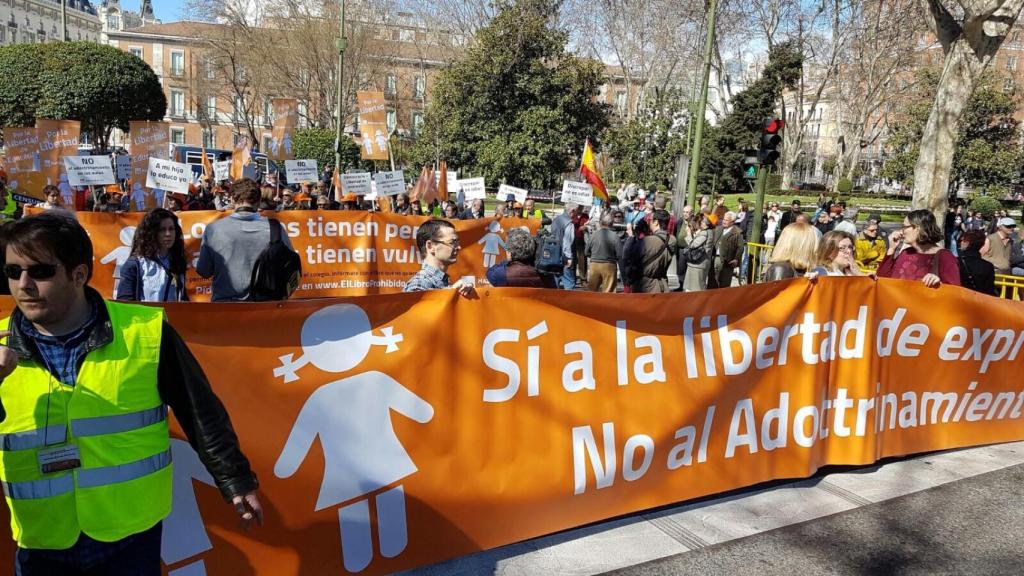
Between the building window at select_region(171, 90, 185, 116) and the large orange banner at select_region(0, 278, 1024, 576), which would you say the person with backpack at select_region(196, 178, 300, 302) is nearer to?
the large orange banner at select_region(0, 278, 1024, 576)

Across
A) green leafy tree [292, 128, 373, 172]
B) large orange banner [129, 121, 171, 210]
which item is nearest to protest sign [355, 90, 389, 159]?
large orange banner [129, 121, 171, 210]

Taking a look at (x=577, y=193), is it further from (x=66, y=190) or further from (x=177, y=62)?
(x=177, y=62)

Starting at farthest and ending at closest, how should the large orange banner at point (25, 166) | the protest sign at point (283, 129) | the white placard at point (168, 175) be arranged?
the protest sign at point (283, 129) → the large orange banner at point (25, 166) → the white placard at point (168, 175)

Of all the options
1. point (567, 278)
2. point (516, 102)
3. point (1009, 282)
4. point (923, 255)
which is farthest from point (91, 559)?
A: point (516, 102)

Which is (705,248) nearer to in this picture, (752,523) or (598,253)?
(598,253)

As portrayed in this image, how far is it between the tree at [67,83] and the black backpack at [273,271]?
32426mm

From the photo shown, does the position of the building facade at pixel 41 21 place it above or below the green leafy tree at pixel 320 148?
above

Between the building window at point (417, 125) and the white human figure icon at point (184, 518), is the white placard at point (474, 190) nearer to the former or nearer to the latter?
the white human figure icon at point (184, 518)

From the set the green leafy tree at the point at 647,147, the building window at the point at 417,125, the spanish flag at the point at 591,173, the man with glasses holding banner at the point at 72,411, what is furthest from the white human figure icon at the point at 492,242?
the building window at the point at 417,125

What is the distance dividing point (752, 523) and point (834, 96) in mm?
51432

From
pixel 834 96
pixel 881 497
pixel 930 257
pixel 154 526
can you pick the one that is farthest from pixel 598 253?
pixel 834 96

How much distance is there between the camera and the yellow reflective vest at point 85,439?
203cm

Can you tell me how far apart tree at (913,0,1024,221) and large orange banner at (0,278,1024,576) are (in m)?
11.2

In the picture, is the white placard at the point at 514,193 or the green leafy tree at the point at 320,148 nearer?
the white placard at the point at 514,193
